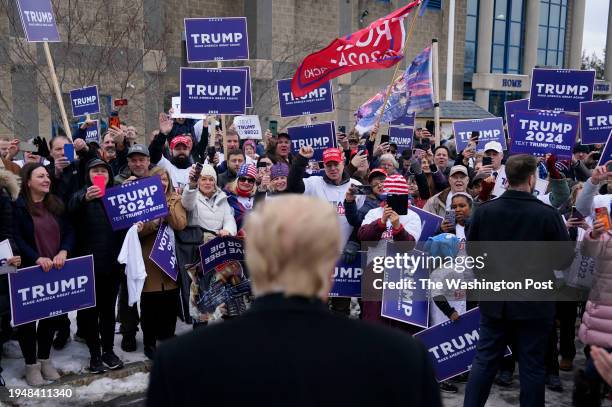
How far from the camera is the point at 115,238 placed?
19.9 feet

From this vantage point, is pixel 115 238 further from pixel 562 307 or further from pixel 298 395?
pixel 298 395

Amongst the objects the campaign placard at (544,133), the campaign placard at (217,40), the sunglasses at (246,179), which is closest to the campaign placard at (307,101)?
the campaign placard at (217,40)

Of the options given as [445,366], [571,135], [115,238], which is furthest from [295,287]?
[571,135]

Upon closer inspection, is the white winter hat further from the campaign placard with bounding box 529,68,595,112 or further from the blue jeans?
the campaign placard with bounding box 529,68,595,112

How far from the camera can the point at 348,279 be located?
6.19 metres

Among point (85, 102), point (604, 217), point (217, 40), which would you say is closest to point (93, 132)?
point (85, 102)

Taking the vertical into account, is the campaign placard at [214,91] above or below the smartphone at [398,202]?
above

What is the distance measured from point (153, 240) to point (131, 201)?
19.6 inches

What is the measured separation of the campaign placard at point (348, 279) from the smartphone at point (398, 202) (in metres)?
A: 0.86

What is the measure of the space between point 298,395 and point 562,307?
16.0 ft

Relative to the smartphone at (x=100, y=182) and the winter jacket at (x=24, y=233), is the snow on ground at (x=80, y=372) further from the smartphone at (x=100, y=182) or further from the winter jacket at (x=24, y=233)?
the smartphone at (x=100, y=182)

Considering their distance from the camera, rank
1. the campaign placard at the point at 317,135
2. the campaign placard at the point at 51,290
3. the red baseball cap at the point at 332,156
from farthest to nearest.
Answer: the campaign placard at the point at 317,135, the red baseball cap at the point at 332,156, the campaign placard at the point at 51,290

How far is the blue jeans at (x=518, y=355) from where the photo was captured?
4.42m

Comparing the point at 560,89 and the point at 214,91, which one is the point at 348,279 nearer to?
the point at 214,91
